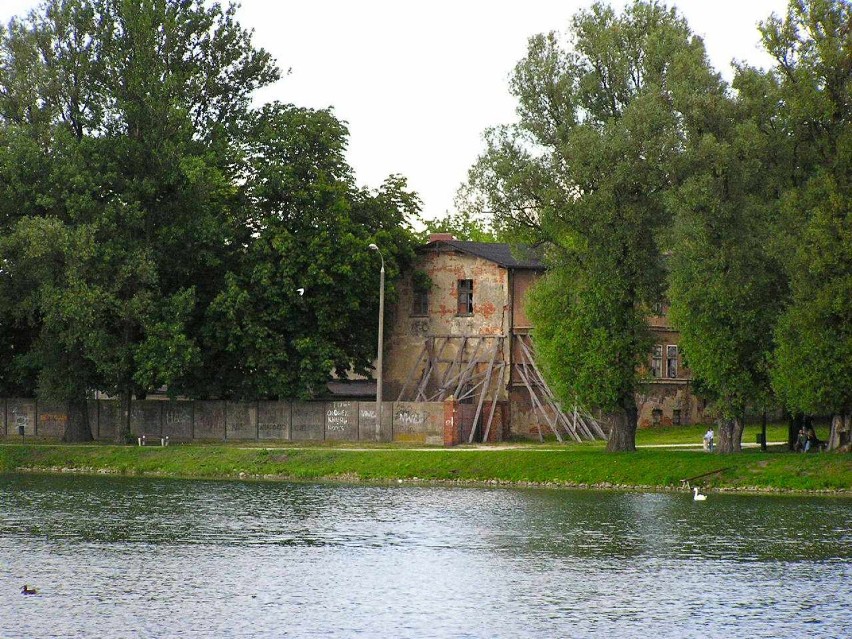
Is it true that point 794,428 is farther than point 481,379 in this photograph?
No

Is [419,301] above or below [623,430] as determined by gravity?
above

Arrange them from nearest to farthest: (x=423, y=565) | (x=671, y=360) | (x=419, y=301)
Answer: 1. (x=423, y=565)
2. (x=419, y=301)
3. (x=671, y=360)

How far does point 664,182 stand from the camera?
179 feet

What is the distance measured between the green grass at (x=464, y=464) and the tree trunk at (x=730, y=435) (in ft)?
3.61

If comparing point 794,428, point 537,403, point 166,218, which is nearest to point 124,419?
point 166,218

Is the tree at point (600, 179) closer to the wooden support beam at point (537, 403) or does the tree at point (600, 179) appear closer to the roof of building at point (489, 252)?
the wooden support beam at point (537, 403)

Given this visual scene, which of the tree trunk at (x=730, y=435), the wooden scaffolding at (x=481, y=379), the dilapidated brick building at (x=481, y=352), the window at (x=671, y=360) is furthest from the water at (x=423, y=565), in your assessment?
the window at (x=671, y=360)

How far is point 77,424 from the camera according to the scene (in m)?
70.5

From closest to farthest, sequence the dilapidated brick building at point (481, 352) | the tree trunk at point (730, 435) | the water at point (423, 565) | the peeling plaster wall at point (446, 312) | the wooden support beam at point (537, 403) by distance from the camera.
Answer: the water at point (423, 565) < the tree trunk at point (730, 435) < the wooden support beam at point (537, 403) < the dilapidated brick building at point (481, 352) < the peeling plaster wall at point (446, 312)

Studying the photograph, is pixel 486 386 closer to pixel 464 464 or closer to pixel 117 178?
pixel 464 464

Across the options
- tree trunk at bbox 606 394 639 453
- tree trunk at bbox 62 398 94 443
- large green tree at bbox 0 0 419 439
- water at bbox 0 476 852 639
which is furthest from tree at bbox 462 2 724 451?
tree trunk at bbox 62 398 94 443

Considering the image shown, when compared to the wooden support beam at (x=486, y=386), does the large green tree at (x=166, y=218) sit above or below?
above

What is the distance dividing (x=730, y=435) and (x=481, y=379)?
1980 cm

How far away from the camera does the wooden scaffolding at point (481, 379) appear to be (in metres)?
71.1
